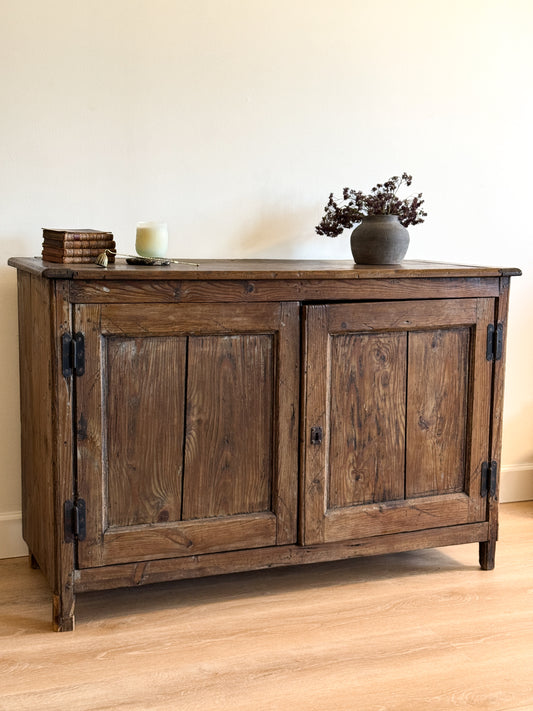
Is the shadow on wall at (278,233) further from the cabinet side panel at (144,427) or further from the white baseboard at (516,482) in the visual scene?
the white baseboard at (516,482)

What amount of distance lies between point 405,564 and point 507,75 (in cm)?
176

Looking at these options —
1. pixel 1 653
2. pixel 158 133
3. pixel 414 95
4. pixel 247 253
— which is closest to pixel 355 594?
pixel 1 653

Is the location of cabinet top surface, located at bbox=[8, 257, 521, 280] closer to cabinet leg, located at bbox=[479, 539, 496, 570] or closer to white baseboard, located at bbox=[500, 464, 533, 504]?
cabinet leg, located at bbox=[479, 539, 496, 570]

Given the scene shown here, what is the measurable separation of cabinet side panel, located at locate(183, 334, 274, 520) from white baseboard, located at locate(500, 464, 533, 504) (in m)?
1.31

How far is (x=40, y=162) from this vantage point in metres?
2.60

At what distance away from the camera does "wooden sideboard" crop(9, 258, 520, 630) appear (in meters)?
2.16

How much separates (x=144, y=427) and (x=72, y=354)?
10.7 inches

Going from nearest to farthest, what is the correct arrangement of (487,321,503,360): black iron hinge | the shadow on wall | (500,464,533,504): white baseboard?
(487,321,503,360): black iron hinge → the shadow on wall → (500,464,533,504): white baseboard

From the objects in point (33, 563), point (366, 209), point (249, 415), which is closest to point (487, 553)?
point (249, 415)

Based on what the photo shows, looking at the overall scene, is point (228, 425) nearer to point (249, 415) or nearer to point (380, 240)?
point (249, 415)

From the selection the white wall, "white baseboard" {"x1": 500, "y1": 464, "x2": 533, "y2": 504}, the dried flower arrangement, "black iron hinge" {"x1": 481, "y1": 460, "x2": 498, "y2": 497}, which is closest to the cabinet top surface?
the dried flower arrangement

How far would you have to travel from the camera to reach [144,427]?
223cm

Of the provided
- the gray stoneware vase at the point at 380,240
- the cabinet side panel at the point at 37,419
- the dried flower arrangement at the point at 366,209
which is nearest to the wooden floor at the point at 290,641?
the cabinet side panel at the point at 37,419

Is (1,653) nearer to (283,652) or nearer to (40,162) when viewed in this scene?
(283,652)
